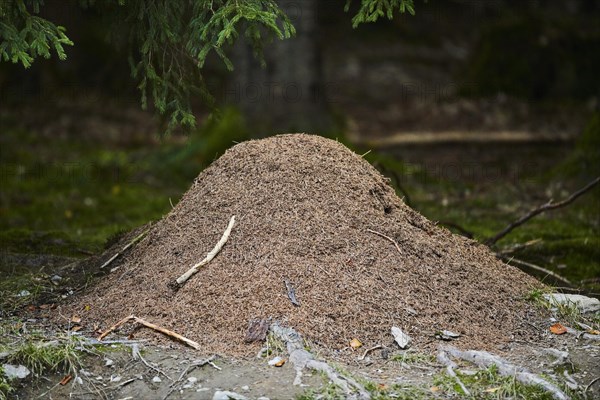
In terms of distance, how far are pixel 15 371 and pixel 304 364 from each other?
1.64 meters

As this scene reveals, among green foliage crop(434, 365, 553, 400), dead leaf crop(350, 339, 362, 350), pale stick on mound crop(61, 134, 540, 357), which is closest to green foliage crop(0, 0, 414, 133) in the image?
pale stick on mound crop(61, 134, 540, 357)

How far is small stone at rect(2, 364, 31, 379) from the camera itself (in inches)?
176

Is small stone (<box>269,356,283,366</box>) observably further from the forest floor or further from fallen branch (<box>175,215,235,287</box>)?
fallen branch (<box>175,215,235,287</box>)

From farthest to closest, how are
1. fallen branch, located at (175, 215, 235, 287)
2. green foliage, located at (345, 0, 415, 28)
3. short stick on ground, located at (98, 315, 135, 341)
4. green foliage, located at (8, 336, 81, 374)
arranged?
1. green foliage, located at (345, 0, 415, 28)
2. fallen branch, located at (175, 215, 235, 287)
3. short stick on ground, located at (98, 315, 135, 341)
4. green foliage, located at (8, 336, 81, 374)

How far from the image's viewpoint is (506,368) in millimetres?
Result: 4496

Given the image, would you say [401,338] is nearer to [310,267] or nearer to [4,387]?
Answer: [310,267]

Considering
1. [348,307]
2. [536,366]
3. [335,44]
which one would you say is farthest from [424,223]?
[335,44]

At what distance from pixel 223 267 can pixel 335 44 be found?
14674 mm

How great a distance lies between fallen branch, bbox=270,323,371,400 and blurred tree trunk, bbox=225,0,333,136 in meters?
7.21

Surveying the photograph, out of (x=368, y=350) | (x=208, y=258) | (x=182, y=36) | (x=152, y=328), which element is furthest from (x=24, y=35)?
(x=368, y=350)

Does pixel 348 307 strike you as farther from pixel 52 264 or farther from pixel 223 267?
pixel 52 264

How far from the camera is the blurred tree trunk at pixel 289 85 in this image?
1184 cm

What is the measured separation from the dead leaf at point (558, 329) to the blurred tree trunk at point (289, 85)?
271 inches

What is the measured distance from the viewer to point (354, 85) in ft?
57.3
